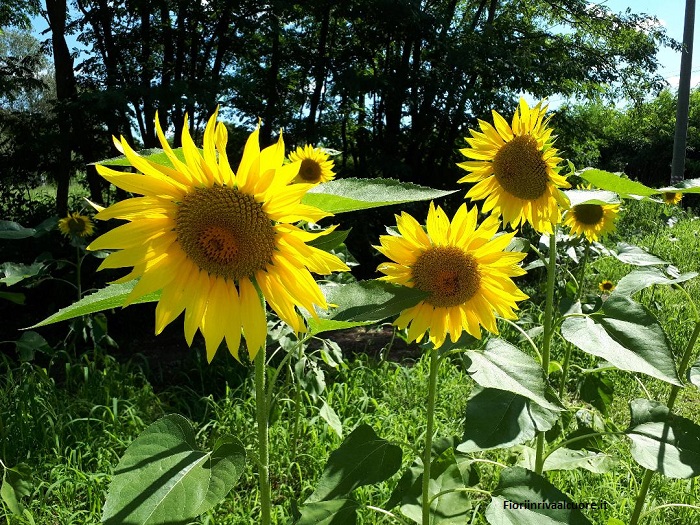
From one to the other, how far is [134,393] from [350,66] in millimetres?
5100

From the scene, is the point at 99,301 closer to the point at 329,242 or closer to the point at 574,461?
the point at 329,242

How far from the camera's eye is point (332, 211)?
770 mm

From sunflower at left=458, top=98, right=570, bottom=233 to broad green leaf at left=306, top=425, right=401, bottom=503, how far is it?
2.02 feet

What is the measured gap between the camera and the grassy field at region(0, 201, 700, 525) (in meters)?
2.17

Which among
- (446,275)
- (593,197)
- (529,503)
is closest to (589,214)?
(593,197)

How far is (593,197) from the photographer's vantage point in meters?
1.18

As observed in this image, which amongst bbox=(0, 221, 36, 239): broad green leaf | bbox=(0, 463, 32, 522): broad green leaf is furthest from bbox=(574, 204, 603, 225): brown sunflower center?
bbox=(0, 463, 32, 522): broad green leaf

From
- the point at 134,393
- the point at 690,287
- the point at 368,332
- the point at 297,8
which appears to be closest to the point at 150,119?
the point at 297,8

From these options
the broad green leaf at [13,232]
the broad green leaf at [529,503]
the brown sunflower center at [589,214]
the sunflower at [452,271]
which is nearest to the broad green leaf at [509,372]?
the sunflower at [452,271]

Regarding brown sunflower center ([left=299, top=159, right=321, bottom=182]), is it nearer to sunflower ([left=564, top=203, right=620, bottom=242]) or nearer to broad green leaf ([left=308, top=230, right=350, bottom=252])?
sunflower ([left=564, top=203, right=620, bottom=242])

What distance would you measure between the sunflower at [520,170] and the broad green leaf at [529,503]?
0.56 meters

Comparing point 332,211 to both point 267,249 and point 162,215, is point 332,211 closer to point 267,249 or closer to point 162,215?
point 267,249

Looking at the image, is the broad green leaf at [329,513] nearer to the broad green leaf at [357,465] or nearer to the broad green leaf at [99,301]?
the broad green leaf at [357,465]

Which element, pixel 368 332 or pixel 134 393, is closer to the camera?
pixel 134 393
